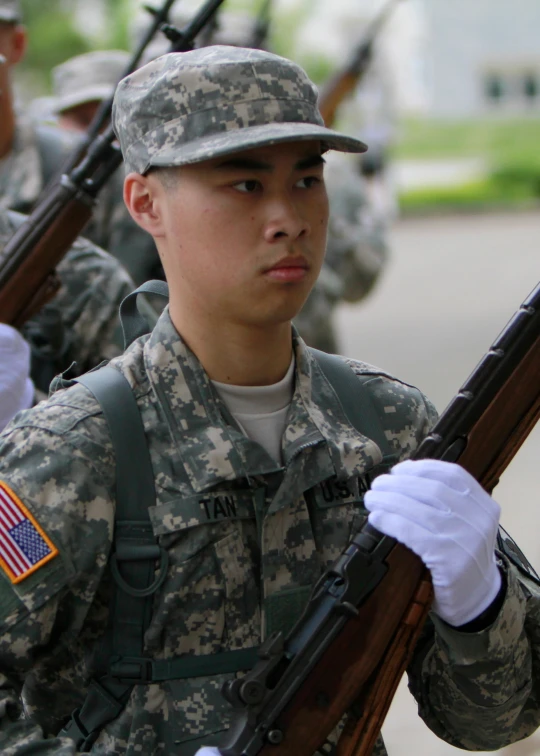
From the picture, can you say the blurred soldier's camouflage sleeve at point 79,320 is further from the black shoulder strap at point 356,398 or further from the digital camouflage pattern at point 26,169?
the black shoulder strap at point 356,398

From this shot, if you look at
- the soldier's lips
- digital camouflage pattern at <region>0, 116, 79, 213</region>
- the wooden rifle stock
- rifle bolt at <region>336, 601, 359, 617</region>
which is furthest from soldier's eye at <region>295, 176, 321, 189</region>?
digital camouflage pattern at <region>0, 116, 79, 213</region>

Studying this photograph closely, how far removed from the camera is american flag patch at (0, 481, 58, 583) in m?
1.77

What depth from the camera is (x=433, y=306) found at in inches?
524

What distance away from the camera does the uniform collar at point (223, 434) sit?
6.10 ft

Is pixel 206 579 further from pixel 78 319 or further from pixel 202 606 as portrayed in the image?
pixel 78 319

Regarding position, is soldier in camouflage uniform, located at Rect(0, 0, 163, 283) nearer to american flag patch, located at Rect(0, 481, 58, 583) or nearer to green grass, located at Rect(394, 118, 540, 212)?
american flag patch, located at Rect(0, 481, 58, 583)

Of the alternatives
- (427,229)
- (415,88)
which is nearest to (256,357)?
(427,229)

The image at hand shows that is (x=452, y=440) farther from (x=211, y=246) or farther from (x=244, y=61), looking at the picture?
(x=244, y=61)

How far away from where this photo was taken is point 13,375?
119 inches

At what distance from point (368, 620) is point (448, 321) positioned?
10.6 m

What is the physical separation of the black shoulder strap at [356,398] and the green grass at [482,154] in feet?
75.9

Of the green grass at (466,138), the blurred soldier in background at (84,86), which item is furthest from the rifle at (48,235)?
the green grass at (466,138)

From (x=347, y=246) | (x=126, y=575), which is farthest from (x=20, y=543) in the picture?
(x=347, y=246)

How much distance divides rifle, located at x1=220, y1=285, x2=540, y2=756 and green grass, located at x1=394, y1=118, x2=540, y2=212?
76.5 ft
